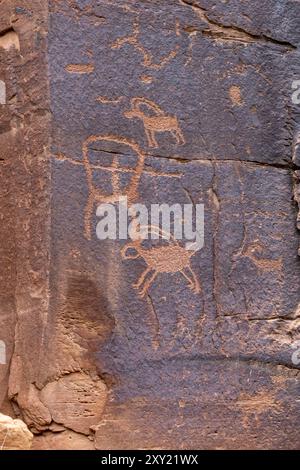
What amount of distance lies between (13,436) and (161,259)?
0.84m

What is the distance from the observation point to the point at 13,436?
344 cm

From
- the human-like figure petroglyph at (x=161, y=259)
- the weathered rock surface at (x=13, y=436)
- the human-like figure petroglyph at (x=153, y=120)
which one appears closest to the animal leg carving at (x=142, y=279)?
the human-like figure petroglyph at (x=161, y=259)

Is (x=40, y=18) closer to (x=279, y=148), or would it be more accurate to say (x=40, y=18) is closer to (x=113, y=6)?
(x=113, y=6)

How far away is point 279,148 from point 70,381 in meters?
1.24

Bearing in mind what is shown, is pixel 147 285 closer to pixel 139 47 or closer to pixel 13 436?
pixel 13 436

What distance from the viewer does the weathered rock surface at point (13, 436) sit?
3428 millimetres

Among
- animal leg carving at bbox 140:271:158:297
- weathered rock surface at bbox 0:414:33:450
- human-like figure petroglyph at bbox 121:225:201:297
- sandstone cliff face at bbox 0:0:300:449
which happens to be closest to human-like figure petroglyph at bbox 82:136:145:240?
sandstone cliff face at bbox 0:0:300:449

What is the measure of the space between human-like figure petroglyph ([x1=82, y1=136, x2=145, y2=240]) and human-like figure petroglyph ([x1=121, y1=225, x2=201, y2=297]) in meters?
0.15

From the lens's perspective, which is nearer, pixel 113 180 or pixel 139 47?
pixel 113 180

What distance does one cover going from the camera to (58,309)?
3602 millimetres

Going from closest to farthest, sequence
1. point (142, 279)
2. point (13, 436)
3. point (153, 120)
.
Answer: point (13, 436)
point (142, 279)
point (153, 120)

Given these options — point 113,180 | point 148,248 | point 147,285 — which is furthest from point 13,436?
point 113,180
